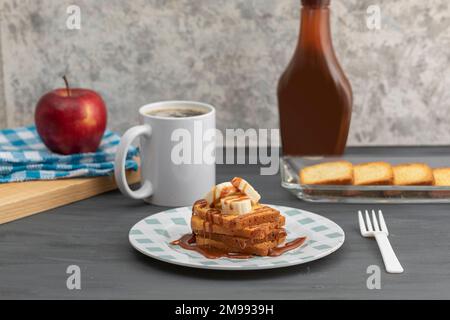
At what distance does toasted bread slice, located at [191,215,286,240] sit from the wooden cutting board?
0.26m

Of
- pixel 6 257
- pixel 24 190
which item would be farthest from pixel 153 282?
pixel 24 190

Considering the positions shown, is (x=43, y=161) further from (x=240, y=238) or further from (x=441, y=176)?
(x=441, y=176)

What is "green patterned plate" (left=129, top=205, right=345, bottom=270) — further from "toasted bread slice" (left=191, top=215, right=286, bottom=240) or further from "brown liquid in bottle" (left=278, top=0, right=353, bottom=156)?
"brown liquid in bottle" (left=278, top=0, right=353, bottom=156)

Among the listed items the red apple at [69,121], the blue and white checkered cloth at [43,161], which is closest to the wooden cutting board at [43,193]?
the blue and white checkered cloth at [43,161]

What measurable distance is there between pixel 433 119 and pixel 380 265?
25.0 inches

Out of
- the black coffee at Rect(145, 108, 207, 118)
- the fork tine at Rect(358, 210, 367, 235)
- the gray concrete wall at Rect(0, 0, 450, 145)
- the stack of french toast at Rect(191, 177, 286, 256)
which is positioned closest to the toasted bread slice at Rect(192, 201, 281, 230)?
the stack of french toast at Rect(191, 177, 286, 256)

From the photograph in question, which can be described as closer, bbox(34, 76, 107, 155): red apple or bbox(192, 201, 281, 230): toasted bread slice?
bbox(192, 201, 281, 230): toasted bread slice

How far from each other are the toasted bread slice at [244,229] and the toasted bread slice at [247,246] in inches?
0.4

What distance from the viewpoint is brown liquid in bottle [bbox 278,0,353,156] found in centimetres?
138

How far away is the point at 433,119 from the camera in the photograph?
157 centimetres

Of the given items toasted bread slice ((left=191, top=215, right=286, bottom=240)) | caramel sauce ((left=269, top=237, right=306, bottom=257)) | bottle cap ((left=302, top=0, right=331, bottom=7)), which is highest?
bottle cap ((left=302, top=0, right=331, bottom=7))

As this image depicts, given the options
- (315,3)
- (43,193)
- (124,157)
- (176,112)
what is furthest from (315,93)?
(43,193)

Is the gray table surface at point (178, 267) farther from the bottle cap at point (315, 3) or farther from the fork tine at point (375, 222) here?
the bottle cap at point (315, 3)
